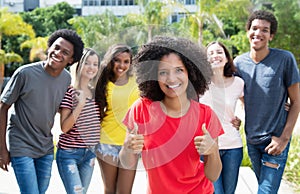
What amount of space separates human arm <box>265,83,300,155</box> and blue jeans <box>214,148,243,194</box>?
0.76ft

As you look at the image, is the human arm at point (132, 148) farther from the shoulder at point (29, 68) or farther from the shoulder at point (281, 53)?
the shoulder at point (281, 53)

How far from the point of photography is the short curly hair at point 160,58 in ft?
8.39

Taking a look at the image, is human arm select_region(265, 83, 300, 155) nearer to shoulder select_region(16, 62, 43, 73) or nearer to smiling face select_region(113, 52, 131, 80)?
smiling face select_region(113, 52, 131, 80)

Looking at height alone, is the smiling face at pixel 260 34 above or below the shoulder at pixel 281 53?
above

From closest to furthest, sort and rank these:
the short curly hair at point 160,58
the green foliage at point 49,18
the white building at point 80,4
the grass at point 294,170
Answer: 1. the short curly hair at point 160,58
2. the grass at point 294,170
3. the white building at point 80,4
4. the green foliage at point 49,18

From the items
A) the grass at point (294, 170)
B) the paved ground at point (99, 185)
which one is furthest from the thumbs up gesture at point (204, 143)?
the grass at point (294, 170)

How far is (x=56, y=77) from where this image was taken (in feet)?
11.5

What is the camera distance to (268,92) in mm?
3635

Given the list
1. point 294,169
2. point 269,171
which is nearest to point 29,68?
point 269,171

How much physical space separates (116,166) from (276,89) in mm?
1263

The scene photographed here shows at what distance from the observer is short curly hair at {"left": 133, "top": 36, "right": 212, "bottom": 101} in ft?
8.39

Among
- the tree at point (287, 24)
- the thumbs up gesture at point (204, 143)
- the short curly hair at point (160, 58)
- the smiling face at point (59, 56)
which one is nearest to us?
the thumbs up gesture at point (204, 143)

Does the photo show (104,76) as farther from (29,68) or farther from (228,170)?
(228,170)

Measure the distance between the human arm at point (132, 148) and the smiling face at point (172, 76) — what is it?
27cm
